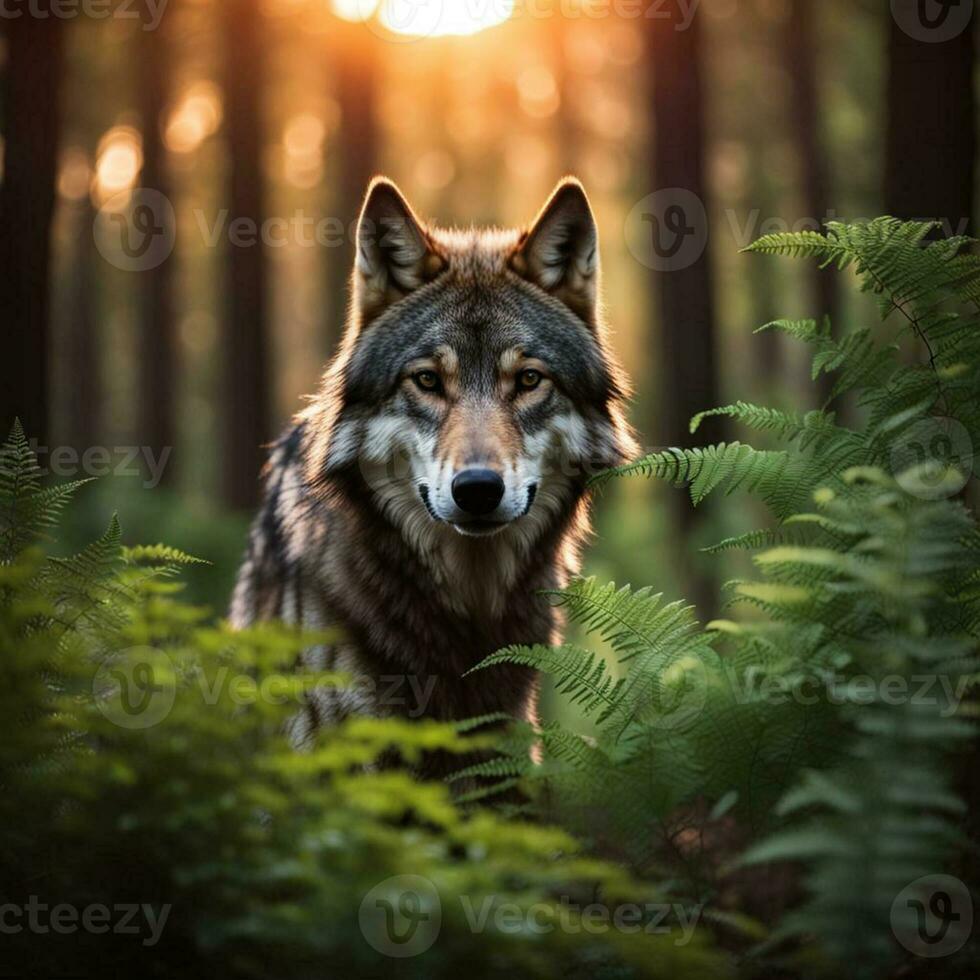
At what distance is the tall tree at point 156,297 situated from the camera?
20.5 meters

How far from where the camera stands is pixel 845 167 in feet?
70.6

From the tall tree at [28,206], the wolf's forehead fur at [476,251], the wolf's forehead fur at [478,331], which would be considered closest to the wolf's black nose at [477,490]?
the wolf's forehead fur at [478,331]

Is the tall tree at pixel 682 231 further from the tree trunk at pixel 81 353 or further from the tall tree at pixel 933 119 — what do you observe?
the tree trunk at pixel 81 353

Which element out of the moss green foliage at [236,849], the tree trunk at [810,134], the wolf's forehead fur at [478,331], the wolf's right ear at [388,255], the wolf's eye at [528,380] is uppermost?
the tree trunk at [810,134]

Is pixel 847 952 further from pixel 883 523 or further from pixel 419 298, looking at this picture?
pixel 419 298

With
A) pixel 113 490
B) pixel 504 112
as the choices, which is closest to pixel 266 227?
pixel 113 490

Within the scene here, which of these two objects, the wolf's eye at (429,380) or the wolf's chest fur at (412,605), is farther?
the wolf's eye at (429,380)

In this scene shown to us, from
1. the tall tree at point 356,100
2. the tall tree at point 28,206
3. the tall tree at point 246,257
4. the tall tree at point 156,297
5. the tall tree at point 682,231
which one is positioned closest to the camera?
the tall tree at point 28,206

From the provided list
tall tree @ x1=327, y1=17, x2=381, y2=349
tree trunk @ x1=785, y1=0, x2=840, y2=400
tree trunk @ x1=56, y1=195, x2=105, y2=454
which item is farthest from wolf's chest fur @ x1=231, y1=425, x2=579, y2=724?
tree trunk @ x1=56, y1=195, x2=105, y2=454

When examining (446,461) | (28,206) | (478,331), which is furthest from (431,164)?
(446,461)

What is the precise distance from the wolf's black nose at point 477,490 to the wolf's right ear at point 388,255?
1.38m

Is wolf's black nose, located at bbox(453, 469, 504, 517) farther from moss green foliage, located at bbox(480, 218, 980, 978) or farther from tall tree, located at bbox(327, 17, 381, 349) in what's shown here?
tall tree, located at bbox(327, 17, 381, 349)

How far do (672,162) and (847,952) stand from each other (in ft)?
38.2

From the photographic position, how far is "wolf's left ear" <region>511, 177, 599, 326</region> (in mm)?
5219
